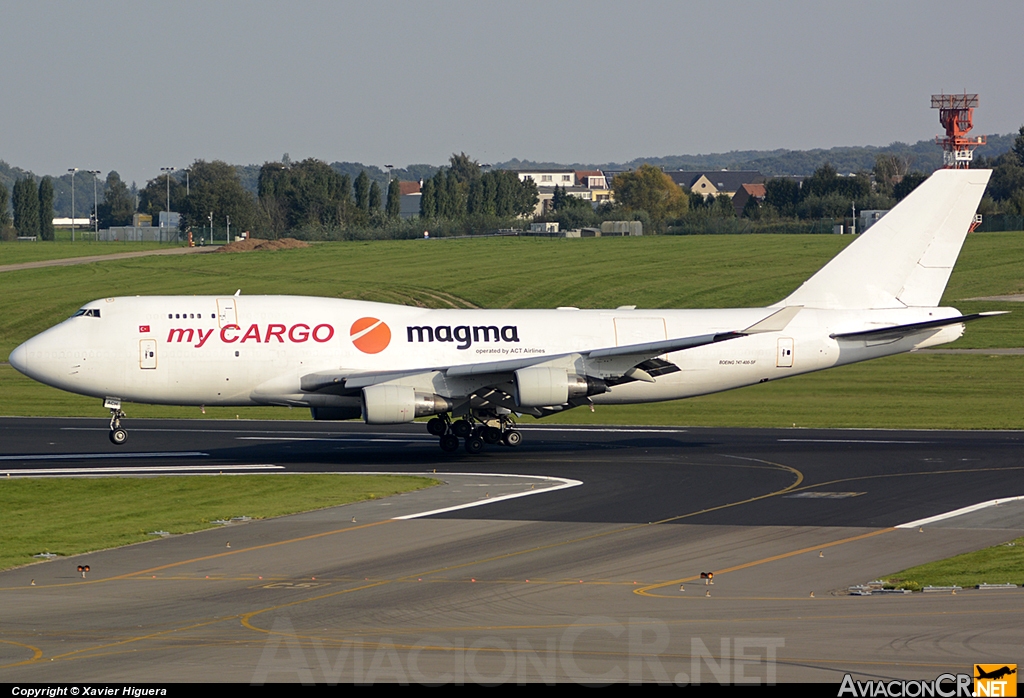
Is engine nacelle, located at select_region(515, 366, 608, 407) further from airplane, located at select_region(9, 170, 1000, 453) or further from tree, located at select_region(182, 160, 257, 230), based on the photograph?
tree, located at select_region(182, 160, 257, 230)

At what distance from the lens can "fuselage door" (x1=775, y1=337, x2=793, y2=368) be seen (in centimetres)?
4053

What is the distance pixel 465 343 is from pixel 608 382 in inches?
192

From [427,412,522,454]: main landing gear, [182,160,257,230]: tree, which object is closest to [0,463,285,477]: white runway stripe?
[427,412,522,454]: main landing gear

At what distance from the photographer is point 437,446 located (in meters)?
42.0

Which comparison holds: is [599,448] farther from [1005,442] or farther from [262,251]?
[262,251]

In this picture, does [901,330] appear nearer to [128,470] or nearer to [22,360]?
[128,470]

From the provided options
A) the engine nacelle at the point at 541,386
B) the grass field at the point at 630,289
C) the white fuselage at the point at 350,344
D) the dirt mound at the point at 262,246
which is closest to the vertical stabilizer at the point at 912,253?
the white fuselage at the point at 350,344

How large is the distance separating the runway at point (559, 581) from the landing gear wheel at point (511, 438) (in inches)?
55.8

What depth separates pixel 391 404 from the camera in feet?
118

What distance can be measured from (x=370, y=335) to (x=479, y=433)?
4.79 meters

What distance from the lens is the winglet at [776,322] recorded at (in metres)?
37.2

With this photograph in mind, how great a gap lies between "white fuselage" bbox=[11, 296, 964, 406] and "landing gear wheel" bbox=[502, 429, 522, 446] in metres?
2.52

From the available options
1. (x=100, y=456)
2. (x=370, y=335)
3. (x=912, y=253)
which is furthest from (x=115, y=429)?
(x=912, y=253)

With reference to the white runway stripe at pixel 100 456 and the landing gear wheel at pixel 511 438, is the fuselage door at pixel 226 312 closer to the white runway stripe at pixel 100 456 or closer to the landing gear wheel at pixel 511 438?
the white runway stripe at pixel 100 456
